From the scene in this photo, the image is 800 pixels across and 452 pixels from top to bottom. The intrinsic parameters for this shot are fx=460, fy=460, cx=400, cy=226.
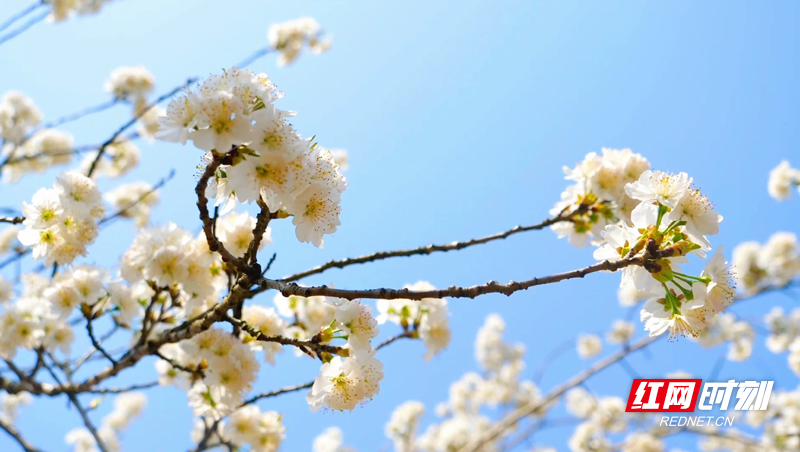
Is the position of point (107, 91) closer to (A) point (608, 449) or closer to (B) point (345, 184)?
(B) point (345, 184)

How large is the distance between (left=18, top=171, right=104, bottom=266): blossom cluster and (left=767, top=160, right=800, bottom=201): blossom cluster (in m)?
6.90

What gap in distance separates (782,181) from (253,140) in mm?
6695

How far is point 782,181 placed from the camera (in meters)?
5.59

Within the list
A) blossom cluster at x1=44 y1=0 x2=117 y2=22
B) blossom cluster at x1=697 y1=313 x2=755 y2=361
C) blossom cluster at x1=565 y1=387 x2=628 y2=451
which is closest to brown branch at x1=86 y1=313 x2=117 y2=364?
blossom cluster at x1=44 y1=0 x2=117 y2=22

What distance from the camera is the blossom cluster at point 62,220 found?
6.26 feet

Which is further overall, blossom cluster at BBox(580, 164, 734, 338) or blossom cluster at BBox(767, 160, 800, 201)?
blossom cluster at BBox(767, 160, 800, 201)

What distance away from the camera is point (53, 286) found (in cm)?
231

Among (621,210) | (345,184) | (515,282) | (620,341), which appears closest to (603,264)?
(515,282)

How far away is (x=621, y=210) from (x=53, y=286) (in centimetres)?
295

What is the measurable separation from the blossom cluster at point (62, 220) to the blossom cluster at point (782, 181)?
6.90m

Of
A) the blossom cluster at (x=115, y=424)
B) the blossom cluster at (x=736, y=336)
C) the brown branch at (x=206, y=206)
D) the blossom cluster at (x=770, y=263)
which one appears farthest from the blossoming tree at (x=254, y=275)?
the blossom cluster at (x=115, y=424)

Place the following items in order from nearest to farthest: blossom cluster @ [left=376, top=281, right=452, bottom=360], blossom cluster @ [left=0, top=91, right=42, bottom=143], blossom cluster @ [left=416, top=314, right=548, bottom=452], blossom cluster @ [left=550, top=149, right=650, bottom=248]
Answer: blossom cluster @ [left=550, top=149, right=650, bottom=248] < blossom cluster @ [left=376, top=281, right=452, bottom=360] < blossom cluster @ [left=0, top=91, right=42, bottom=143] < blossom cluster @ [left=416, top=314, right=548, bottom=452]

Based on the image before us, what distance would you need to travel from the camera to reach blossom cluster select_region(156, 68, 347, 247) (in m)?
1.17

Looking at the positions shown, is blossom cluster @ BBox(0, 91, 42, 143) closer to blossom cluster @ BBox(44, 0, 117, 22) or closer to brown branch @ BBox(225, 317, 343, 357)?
blossom cluster @ BBox(44, 0, 117, 22)
